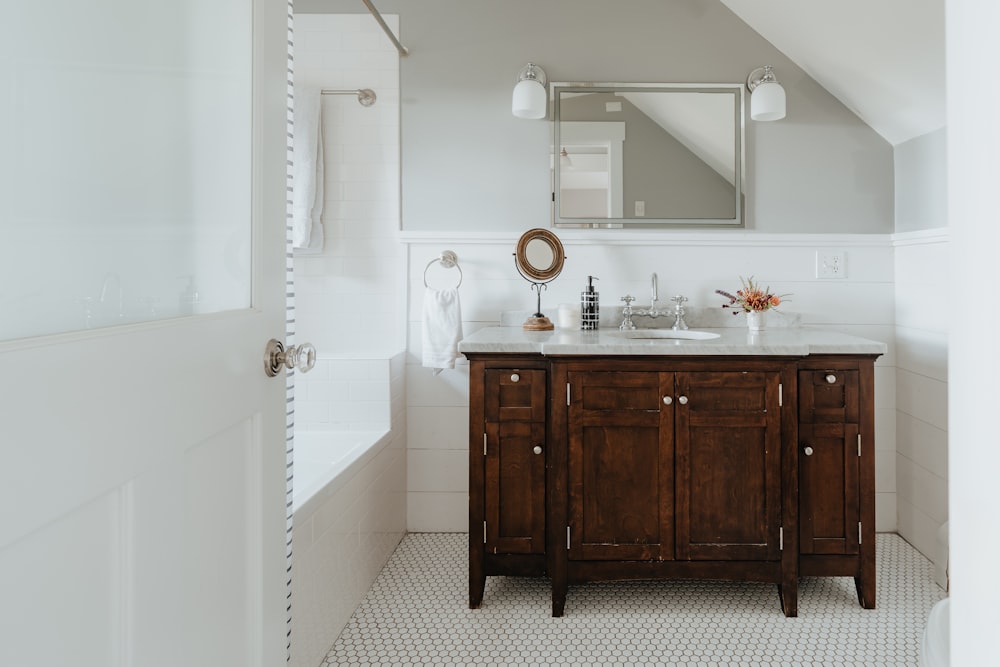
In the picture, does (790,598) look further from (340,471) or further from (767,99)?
(767,99)

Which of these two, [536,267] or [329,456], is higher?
[536,267]

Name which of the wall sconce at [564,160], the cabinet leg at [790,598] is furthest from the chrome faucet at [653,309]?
the cabinet leg at [790,598]

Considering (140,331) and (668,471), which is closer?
(140,331)

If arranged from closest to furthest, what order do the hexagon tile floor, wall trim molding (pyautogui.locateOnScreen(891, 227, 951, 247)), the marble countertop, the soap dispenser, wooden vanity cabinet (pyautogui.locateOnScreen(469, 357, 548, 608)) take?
the hexagon tile floor < the marble countertop < wooden vanity cabinet (pyautogui.locateOnScreen(469, 357, 548, 608)) < wall trim molding (pyautogui.locateOnScreen(891, 227, 951, 247)) < the soap dispenser

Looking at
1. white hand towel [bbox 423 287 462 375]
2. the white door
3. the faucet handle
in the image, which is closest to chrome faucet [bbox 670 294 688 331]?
the faucet handle

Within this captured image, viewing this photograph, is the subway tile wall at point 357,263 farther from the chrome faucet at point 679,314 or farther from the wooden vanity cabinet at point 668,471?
the chrome faucet at point 679,314

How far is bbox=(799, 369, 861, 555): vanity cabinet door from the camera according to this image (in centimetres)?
214

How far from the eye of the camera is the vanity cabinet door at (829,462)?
2145 millimetres

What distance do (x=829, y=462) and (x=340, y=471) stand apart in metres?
1.54

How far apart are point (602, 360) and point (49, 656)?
170 centimetres

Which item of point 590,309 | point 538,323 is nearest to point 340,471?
point 538,323

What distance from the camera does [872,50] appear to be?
2.32 metres

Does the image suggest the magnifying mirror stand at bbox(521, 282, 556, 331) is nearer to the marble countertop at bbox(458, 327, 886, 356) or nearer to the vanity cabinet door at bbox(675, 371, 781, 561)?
the marble countertop at bbox(458, 327, 886, 356)

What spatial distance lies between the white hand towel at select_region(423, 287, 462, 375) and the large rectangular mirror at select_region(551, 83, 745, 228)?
2.12ft
